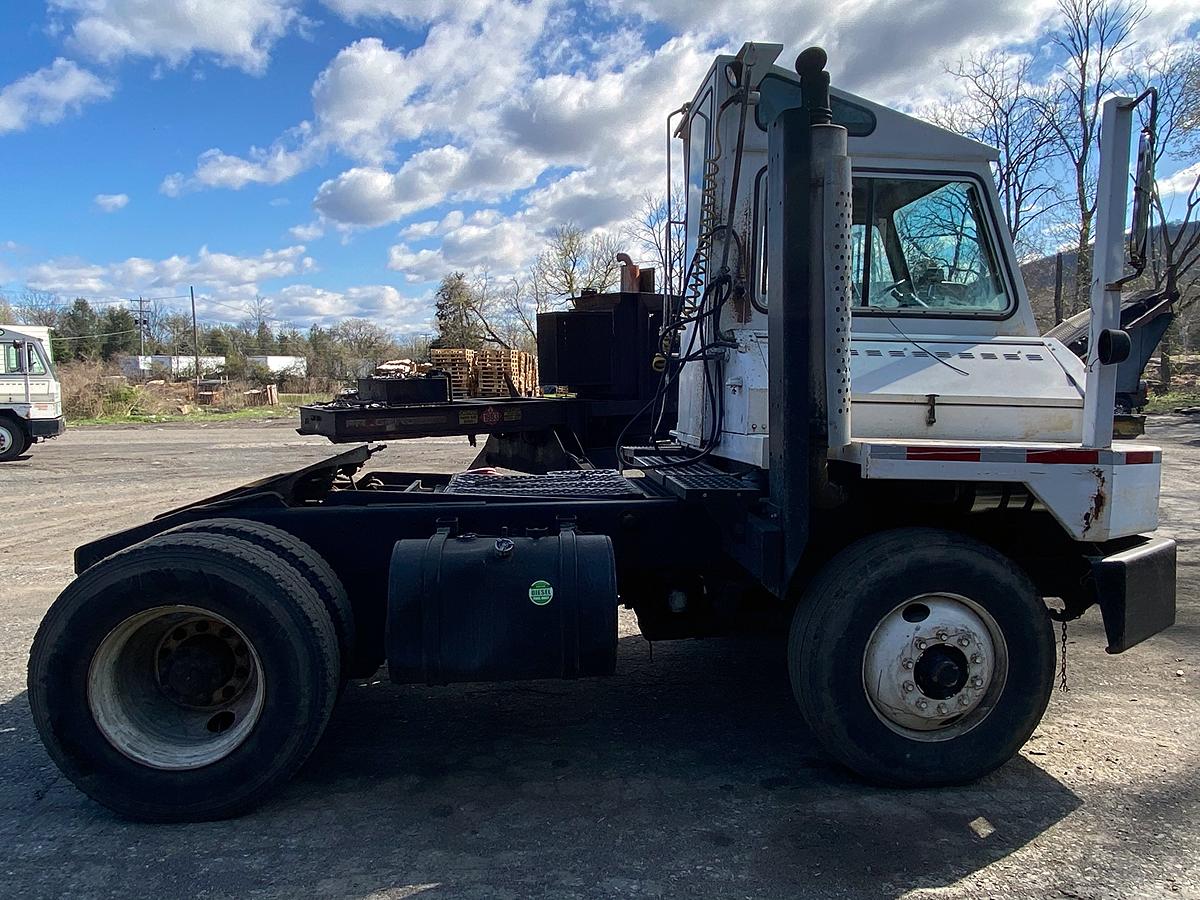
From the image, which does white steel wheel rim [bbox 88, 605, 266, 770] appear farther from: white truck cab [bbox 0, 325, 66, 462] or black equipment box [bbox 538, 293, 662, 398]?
white truck cab [bbox 0, 325, 66, 462]

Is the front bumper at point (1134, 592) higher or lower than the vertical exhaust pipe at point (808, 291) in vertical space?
lower

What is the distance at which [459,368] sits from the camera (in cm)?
996

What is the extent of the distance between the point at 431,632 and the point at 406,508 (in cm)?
63

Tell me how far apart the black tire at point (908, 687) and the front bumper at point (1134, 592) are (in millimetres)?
237

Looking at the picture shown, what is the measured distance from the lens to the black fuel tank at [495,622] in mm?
3340

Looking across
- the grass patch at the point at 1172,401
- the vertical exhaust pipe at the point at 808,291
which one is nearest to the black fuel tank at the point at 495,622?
the vertical exhaust pipe at the point at 808,291

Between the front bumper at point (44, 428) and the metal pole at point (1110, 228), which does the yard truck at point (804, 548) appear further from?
the front bumper at point (44, 428)

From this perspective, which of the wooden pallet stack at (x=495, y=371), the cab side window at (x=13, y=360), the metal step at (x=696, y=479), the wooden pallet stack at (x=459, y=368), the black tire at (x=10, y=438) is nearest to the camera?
the metal step at (x=696, y=479)

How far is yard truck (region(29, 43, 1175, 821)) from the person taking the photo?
3.23 metres

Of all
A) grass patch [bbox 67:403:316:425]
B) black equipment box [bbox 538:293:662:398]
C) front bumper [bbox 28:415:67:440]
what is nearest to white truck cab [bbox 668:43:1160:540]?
black equipment box [bbox 538:293:662:398]

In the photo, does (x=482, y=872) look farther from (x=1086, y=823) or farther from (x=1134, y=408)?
(x=1134, y=408)

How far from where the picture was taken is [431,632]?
131 inches

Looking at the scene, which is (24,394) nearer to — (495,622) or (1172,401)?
(495,622)

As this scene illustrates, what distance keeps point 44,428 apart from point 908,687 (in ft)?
65.3
